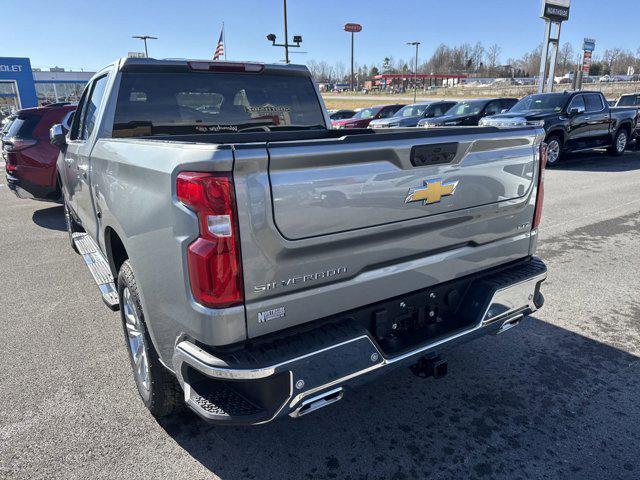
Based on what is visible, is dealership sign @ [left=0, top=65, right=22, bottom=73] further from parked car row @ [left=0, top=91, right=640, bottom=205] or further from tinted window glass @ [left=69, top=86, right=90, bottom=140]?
tinted window glass @ [left=69, top=86, right=90, bottom=140]

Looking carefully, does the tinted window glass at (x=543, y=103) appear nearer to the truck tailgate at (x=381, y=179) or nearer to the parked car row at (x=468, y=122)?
the parked car row at (x=468, y=122)

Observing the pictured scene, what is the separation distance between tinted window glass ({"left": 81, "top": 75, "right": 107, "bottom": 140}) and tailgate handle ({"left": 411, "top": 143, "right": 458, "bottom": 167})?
275 cm

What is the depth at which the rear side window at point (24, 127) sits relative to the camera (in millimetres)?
8203

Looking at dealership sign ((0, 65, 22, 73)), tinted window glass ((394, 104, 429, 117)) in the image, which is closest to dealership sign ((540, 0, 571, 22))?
tinted window glass ((394, 104, 429, 117))

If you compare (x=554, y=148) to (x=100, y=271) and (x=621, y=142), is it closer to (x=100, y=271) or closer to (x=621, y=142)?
(x=621, y=142)

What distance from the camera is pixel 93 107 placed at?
417 cm

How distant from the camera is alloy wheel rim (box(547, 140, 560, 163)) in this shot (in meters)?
12.9

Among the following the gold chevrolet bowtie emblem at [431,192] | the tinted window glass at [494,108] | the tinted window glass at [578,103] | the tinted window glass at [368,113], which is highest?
the tinted window glass at [578,103]

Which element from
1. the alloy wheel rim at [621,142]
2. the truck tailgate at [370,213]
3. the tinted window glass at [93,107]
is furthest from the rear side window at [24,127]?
the alloy wheel rim at [621,142]


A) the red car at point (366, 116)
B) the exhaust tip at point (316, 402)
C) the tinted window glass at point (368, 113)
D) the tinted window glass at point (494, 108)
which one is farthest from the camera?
the tinted window glass at point (368, 113)

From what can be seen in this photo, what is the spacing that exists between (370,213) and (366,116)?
19895mm

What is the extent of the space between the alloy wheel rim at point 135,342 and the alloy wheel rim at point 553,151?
12.6 m

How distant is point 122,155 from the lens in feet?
8.75

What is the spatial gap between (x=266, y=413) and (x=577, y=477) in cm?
160
